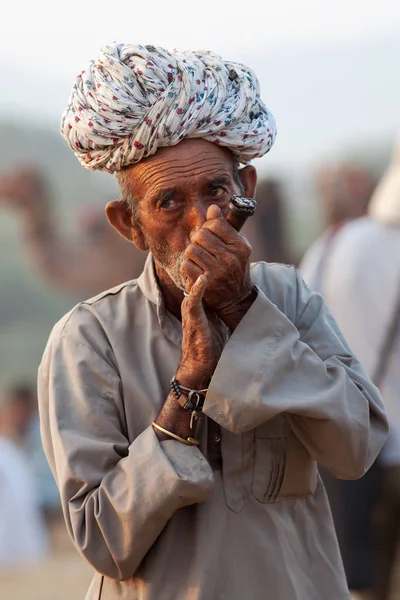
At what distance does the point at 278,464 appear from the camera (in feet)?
10.1

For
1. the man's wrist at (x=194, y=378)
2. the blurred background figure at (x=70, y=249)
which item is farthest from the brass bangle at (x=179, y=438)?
the blurred background figure at (x=70, y=249)

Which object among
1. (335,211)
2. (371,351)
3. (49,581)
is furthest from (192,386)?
(335,211)

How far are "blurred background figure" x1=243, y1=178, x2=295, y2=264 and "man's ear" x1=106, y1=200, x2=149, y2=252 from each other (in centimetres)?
807

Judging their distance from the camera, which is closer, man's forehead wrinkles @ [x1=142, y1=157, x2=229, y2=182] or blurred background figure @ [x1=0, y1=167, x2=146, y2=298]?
man's forehead wrinkles @ [x1=142, y1=157, x2=229, y2=182]

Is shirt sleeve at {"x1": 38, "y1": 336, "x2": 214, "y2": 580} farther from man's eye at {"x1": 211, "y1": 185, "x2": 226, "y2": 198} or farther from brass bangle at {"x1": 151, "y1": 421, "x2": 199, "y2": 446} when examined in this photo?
man's eye at {"x1": 211, "y1": 185, "x2": 226, "y2": 198}

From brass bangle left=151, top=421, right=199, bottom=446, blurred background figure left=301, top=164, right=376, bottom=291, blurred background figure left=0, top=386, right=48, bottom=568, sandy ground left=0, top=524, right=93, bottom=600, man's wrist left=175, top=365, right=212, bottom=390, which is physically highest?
man's wrist left=175, top=365, right=212, bottom=390

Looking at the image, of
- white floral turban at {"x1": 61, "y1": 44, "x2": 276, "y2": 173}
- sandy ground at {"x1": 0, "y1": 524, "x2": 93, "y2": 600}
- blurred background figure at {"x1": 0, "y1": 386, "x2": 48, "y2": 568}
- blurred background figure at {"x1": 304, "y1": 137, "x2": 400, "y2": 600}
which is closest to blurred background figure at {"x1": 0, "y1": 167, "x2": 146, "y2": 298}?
blurred background figure at {"x1": 0, "y1": 386, "x2": 48, "y2": 568}

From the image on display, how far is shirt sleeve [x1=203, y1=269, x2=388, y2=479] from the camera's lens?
2881 mm

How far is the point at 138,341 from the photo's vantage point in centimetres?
316

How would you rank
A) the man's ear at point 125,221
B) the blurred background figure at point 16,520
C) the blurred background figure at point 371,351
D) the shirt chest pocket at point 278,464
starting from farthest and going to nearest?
the blurred background figure at point 16,520 < the blurred background figure at point 371,351 < the man's ear at point 125,221 < the shirt chest pocket at point 278,464

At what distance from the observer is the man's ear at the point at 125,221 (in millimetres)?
3275

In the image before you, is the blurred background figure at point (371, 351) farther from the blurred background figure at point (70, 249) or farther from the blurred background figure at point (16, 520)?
the blurred background figure at point (70, 249)

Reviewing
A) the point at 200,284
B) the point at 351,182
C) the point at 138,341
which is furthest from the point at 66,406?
the point at 351,182

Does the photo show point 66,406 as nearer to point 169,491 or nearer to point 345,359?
point 169,491
